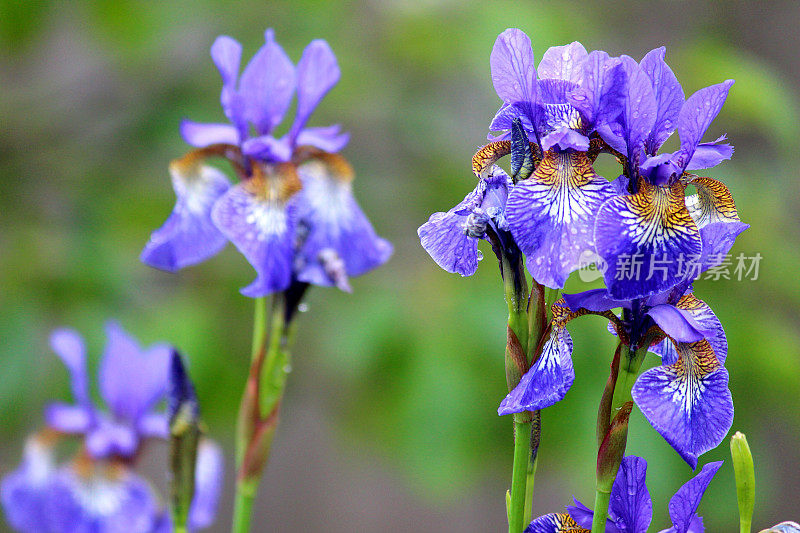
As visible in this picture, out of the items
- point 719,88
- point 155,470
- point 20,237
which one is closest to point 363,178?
point 20,237

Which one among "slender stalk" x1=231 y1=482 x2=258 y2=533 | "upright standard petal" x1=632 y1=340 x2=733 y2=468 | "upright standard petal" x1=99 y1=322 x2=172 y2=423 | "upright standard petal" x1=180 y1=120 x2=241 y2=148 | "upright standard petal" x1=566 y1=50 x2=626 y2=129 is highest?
"upright standard petal" x1=566 y1=50 x2=626 y2=129

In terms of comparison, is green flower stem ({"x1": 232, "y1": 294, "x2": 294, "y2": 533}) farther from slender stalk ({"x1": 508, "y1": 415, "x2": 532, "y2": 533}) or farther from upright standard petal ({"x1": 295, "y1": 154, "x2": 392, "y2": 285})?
slender stalk ({"x1": 508, "y1": 415, "x2": 532, "y2": 533})

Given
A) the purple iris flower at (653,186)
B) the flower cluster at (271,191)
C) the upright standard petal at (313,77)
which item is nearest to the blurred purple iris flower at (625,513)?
the purple iris flower at (653,186)

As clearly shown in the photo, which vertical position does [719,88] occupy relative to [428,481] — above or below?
above

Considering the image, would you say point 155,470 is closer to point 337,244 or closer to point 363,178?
point 363,178

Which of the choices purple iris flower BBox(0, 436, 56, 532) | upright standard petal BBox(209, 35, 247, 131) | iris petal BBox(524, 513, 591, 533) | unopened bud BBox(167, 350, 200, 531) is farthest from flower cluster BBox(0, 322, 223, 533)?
iris petal BBox(524, 513, 591, 533)

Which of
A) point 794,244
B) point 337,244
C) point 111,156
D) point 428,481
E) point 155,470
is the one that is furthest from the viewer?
point 155,470

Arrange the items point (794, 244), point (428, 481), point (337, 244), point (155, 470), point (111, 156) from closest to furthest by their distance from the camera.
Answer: point (337, 244), point (428, 481), point (794, 244), point (111, 156), point (155, 470)
